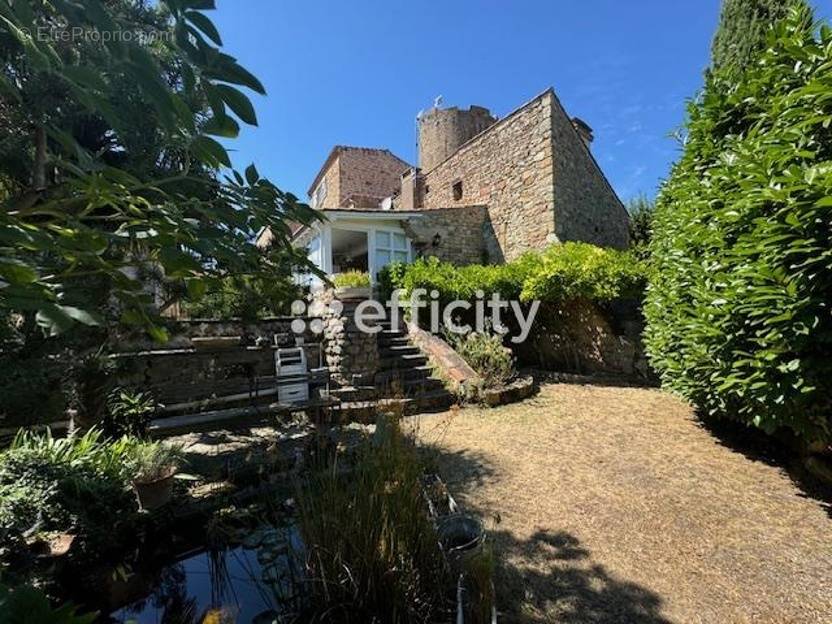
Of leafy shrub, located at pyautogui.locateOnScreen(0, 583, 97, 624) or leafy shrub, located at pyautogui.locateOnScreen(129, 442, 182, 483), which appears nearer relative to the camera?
leafy shrub, located at pyautogui.locateOnScreen(0, 583, 97, 624)

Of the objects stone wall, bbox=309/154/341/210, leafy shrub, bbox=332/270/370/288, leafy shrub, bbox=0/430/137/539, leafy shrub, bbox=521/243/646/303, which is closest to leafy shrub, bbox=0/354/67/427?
leafy shrub, bbox=0/430/137/539

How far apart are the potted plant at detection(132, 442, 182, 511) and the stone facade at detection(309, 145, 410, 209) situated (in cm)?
1862

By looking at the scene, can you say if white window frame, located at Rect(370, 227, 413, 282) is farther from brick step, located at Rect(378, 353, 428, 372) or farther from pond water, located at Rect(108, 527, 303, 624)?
pond water, located at Rect(108, 527, 303, 624)

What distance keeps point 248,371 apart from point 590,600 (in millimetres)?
6348

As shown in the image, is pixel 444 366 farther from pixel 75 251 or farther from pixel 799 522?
pixel 75 251

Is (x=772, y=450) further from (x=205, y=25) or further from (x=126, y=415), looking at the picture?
(x=126, y=415)

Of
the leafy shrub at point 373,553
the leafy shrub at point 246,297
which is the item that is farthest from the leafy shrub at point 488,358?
the leafy shrub at point 373,553

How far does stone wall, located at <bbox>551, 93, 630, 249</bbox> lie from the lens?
1291cm

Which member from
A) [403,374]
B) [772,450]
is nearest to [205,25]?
[772,450]

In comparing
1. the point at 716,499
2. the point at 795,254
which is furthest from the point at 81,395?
the point at 795,254

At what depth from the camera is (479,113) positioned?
22.6 m

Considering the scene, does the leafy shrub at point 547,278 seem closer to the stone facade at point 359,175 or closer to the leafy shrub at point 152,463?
the leafy shrub at point 152,463

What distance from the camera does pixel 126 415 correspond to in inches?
206

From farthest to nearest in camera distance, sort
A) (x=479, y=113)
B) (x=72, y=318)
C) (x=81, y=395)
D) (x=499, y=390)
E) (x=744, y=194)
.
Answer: (x=479, y=113) < (x=499, y=390) < (x=81, y=395) < (x=744, y=194) < (x=72, y=318)
